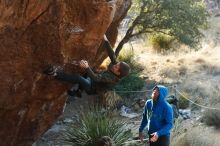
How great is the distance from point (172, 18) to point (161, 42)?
478cm

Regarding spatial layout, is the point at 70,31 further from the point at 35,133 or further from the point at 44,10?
the point at 35,133

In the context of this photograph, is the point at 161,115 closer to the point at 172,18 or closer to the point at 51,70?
the point at 51,70

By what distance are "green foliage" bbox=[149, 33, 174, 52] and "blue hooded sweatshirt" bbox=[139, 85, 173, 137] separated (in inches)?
553

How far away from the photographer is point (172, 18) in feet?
53.7

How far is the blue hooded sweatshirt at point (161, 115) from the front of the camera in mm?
6900

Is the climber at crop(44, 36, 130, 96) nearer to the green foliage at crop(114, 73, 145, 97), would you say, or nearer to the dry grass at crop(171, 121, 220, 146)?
the dry grass at crop(171, 121, 220, 146)

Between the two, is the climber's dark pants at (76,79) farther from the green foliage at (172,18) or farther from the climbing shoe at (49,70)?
the green foliage at (172,18)

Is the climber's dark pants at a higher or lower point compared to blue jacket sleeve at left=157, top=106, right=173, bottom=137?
higher

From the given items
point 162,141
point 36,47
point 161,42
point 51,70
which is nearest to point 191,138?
point 162,141

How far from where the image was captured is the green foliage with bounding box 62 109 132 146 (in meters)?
9.05

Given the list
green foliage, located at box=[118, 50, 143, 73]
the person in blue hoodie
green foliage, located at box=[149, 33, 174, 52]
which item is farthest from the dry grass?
green foliage, located at box=[149, 33, 174, 52]

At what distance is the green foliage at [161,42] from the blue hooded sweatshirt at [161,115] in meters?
14.0

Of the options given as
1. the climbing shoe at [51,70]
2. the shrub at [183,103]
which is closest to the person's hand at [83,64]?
the climbing shoe at [51,70]

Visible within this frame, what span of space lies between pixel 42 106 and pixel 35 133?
0.67m
